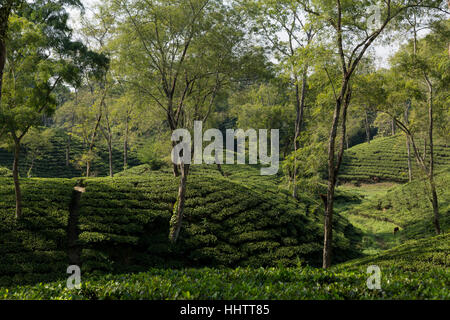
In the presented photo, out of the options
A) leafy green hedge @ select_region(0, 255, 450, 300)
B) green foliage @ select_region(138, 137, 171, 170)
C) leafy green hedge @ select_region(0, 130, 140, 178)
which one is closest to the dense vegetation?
leafy green hedge @ select_region(0, 255, 450, 300)

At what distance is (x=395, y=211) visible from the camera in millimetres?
23953

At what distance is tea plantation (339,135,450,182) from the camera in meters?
36.8

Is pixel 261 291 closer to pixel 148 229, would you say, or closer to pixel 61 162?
pixel 148 229

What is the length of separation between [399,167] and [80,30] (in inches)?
1574

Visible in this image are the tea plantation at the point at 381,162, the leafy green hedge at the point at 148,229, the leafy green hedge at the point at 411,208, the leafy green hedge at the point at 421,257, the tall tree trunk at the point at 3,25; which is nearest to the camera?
the tall tree trunk at the point at 3,25

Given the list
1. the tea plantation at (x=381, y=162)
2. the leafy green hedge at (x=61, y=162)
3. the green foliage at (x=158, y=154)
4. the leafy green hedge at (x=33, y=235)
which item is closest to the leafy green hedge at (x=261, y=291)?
the leafy green hedge at (x=33, y=235)

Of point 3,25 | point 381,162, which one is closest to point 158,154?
point 3,25

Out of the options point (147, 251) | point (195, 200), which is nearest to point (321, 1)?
point (195, 200)

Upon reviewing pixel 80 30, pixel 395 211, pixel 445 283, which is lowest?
pixel 395 211

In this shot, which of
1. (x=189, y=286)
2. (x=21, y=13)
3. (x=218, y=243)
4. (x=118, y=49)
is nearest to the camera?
(x=189, y=286)

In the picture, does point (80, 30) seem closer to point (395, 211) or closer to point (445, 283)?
point (445, 283)

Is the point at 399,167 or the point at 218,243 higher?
the point at 399,167

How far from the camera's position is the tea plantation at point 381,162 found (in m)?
36.8

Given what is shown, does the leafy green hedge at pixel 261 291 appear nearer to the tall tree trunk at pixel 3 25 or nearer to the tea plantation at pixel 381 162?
the tall tree trunk at pixel 3 25
